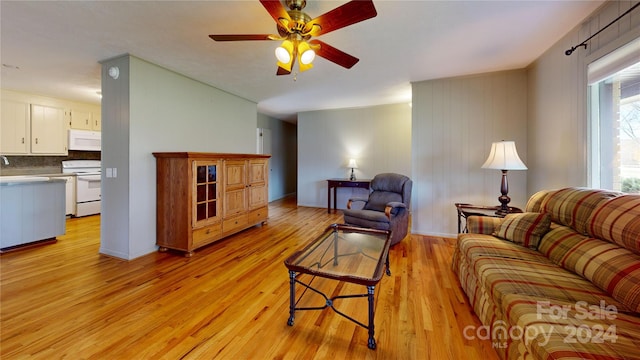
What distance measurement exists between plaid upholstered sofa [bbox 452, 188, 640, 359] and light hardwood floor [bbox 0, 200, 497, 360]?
1.11 ft

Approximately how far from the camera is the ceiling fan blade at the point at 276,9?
1.52 metres

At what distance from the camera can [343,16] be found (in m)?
1.61

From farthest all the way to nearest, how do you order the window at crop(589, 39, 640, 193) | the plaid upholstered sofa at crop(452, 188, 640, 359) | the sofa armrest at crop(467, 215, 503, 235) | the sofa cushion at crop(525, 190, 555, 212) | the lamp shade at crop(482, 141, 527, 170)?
the lamp shade at crop(482, 141, 527, 170) < the sofa armrest at crop(467, 215, 503, 235) < the sofa cushion at crop(525, 190, 555, 212) < the window at crop(589, 39, 640, 193) < the plaid upholstered sofa at crop(452, 188, 640, 359)

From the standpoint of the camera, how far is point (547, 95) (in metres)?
2.84

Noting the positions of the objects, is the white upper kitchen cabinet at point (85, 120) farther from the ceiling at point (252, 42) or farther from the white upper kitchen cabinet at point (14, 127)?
the ceiling at point (252, 42)

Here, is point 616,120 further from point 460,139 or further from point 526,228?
point 460,139

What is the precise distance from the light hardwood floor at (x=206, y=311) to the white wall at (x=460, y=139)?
3.32 feet

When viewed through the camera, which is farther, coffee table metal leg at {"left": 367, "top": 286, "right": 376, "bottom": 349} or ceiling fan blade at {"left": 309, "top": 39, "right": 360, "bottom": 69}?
ceiling fan blade at {"left": 309, "top": 39, "right": 360, "bottom": 69}

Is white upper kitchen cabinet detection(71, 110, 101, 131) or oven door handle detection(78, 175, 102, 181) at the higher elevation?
white upper kitchen cabinet detection(71, 110, 101, 131)

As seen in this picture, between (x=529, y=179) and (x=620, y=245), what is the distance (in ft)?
7.17

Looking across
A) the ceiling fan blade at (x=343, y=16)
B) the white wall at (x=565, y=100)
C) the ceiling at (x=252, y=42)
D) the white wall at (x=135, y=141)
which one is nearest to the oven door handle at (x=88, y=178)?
the ceiling at (x=252, y=42)

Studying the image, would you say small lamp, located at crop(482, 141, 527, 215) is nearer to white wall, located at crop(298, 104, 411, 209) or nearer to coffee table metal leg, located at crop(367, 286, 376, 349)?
coffee table metal leg, located at crop(367, 286, 376, 349)

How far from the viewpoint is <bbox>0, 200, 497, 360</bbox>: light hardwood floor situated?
1539mm

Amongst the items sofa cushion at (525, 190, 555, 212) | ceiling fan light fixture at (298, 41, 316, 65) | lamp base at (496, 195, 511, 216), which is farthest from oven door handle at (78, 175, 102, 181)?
sofa cushion at (525, 190, 555, 212)
